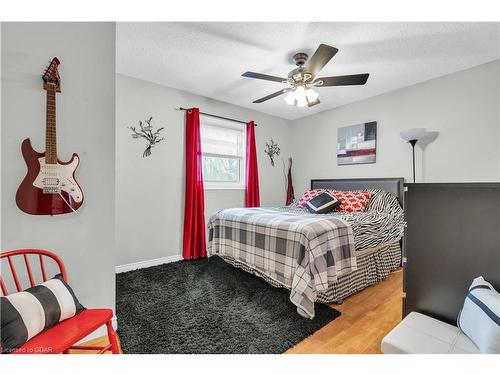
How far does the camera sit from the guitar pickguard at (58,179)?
1.33 meters

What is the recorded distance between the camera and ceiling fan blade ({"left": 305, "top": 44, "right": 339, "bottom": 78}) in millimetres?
1709

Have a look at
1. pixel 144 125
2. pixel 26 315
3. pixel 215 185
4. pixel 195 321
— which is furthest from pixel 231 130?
pixel 26 315

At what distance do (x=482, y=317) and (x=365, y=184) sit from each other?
2782 millimetres

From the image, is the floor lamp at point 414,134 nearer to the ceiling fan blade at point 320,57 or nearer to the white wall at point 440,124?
the white wall at point 440,124

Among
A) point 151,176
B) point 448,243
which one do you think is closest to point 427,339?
point 448,243

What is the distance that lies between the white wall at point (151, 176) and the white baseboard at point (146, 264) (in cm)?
5

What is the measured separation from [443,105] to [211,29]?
2862 mm

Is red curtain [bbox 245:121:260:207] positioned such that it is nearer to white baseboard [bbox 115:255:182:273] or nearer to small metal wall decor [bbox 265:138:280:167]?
small metal wall decor [bbox 265:138:280:167]

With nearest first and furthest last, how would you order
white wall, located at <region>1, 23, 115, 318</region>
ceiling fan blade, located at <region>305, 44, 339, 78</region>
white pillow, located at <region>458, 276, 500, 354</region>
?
white pillow, located at <region>458, 276, 500, 354</region> < white wall, located at <region>1, 23, 115, 318</region> < ceiling fan blade, located at <region>305, 44, 339, 78</region>

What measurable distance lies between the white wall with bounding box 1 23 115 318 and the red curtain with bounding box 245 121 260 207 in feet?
8.14

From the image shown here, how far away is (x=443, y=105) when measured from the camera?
2.84 meters

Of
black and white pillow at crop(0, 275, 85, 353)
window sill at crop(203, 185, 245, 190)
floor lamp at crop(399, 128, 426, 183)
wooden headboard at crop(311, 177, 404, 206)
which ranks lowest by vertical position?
black and white pillow at crop(0, 275, 85, 353)

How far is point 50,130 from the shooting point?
135 cm

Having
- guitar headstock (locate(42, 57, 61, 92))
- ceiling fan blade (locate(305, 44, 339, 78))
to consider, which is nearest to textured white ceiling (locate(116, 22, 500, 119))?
ceiling fan blade (locate(305, 44, 339, 78))
